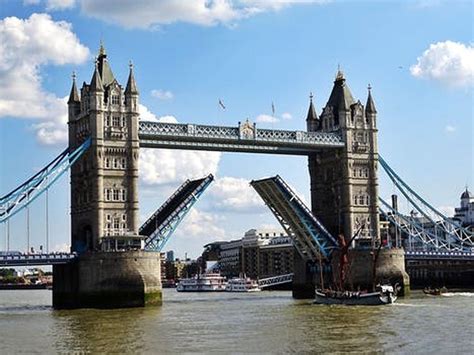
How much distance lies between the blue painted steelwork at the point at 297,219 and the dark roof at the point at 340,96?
12670mm

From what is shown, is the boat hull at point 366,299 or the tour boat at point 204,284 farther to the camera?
the tour boat at point 204,284

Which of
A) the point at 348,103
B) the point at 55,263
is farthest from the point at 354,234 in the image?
the point at 55,263

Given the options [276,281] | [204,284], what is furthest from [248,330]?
[204,284]

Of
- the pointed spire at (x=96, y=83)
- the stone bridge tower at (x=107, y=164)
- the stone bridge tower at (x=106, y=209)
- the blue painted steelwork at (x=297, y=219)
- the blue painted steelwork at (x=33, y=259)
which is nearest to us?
the blue painted steelwork at (x=33, y=259)

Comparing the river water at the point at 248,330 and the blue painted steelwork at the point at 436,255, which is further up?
the blue painted steelwork at the point at 436,255

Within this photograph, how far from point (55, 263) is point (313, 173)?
2998 centimetres

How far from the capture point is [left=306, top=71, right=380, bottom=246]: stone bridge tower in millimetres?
86500

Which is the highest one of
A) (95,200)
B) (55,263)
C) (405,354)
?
(95,200)

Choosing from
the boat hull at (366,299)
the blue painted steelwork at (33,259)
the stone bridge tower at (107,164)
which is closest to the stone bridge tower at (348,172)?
the boat hull at (366,299)

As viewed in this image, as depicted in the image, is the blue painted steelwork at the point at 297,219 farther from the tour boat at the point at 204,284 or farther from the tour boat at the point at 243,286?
the tour boat at the point at 204,284

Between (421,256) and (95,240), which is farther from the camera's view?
(421,256)

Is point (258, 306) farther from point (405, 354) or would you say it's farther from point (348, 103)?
point (405, 354)

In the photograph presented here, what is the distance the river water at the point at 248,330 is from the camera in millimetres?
40062

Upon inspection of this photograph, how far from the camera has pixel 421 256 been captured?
90.1 m
